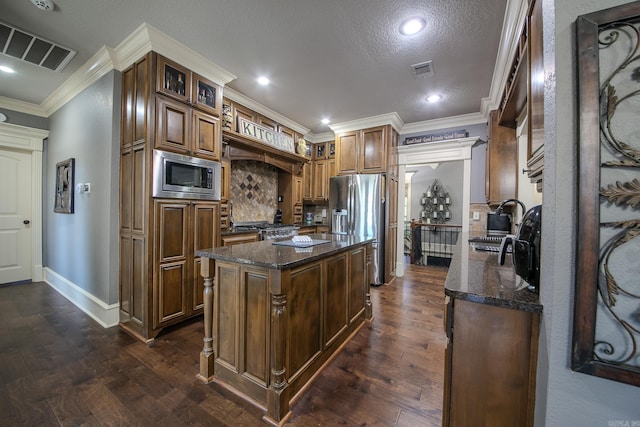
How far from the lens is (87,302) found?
2.80 meters

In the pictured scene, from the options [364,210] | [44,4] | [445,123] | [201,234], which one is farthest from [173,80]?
[445,123]

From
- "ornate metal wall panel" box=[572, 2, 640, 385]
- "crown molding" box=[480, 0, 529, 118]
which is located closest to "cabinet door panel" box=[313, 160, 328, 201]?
"crown molding" box=[480, 0, 529, 118]

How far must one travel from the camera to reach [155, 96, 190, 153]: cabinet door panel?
89.9 inches

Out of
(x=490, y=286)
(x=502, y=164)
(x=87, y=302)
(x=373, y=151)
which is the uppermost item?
(x=373, y=151)

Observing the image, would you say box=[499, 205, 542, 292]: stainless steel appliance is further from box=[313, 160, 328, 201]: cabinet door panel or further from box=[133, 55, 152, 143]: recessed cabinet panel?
box=[313, 160, 328, 201]: cabinet door panel

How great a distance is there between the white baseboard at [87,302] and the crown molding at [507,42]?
14.0 feet

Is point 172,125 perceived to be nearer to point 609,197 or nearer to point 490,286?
point 490,286

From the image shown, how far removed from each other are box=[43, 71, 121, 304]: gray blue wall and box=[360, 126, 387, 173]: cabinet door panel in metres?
3.28

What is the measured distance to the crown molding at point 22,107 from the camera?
3459 millimetres

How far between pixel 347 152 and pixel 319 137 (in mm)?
986

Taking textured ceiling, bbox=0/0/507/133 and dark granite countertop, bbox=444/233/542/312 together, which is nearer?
dark granite countertop, bbox=444/233/542/312

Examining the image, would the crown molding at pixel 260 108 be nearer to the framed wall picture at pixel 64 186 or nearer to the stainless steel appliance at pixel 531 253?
the framed wall picture at pixel 64 186

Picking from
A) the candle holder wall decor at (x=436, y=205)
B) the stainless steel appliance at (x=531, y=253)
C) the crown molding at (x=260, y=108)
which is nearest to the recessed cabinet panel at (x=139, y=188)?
the crown molding at (x=260, y=108)

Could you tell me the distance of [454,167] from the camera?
7.43m
